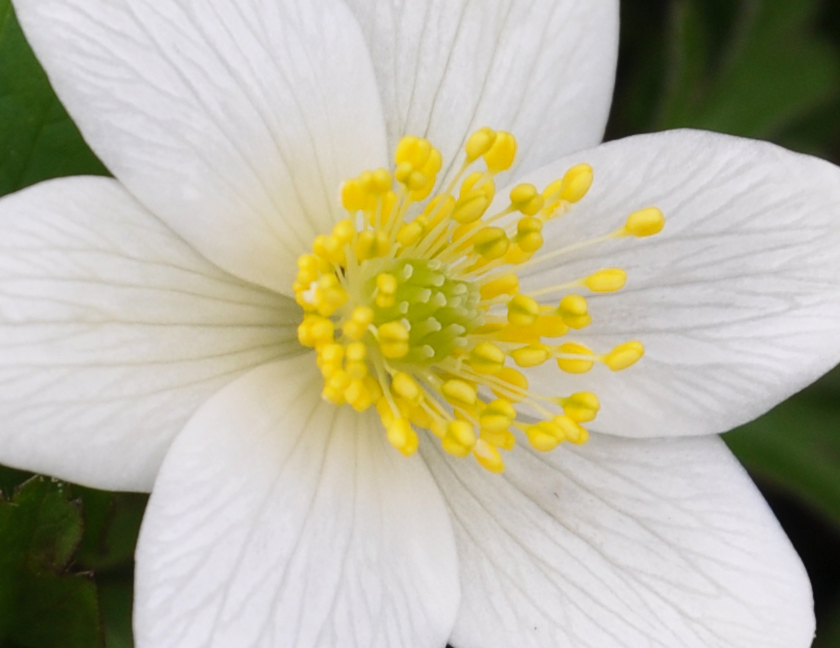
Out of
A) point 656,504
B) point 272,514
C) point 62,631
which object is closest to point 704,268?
point 656,504

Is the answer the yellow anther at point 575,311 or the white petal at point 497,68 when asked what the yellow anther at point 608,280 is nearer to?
the yellow anther at point 575,311

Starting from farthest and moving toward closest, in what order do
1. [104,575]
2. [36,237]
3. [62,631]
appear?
1. [104,575]
2. [62,631]
3. [36,237]

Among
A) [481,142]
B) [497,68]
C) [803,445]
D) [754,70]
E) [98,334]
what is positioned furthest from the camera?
[754,70]

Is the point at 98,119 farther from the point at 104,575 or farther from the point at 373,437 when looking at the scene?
the point at 104,575

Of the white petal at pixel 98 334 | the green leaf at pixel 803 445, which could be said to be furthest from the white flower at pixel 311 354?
the green leaf at pixel 803 445

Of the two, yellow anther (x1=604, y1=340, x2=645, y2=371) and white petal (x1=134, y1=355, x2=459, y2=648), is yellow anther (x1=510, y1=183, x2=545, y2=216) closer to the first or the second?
yellow anther (x1=604, y1=340, x2=645, y2=371)

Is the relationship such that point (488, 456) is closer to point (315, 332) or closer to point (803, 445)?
point (315, 332)

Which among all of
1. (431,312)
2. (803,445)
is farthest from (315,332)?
(803,445)
